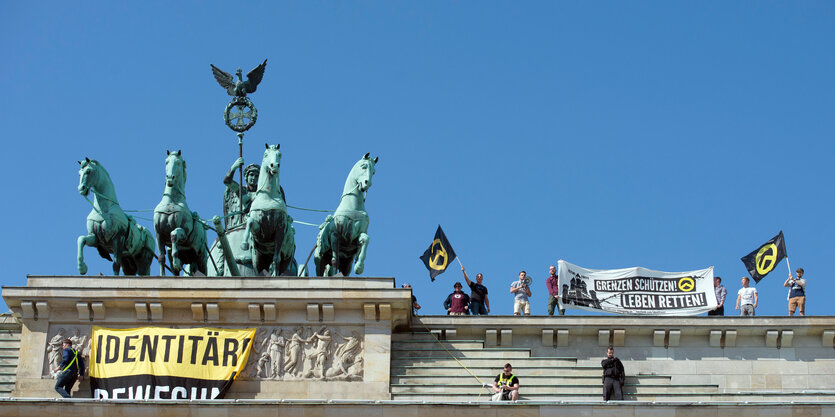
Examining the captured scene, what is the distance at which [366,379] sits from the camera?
40.4 metres

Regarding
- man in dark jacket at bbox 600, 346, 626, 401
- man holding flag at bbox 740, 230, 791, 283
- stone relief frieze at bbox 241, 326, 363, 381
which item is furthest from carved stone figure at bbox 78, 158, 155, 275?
man holding flag at bbox 740, 230, 791, 283

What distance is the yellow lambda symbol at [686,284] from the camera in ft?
144

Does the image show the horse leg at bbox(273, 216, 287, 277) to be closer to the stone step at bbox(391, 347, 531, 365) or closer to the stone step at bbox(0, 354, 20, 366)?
the stone step at bbox(391, 347, 531, 365)

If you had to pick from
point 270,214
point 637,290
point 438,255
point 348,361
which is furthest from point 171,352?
point 637,290

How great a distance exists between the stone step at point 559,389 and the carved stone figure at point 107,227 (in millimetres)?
6899

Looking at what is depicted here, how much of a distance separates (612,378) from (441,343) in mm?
3850

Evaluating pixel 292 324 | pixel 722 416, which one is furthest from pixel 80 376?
pixel 722 416

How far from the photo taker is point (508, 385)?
38.8m

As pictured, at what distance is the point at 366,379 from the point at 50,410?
20.4 feet

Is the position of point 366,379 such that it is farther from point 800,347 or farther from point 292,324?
point 800,347

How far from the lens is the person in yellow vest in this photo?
38.6 metres

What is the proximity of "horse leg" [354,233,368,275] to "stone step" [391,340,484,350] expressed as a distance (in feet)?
5.96

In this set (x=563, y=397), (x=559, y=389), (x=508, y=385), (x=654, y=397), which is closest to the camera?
(x=508, y=385)

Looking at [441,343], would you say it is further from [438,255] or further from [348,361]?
[438,255]
